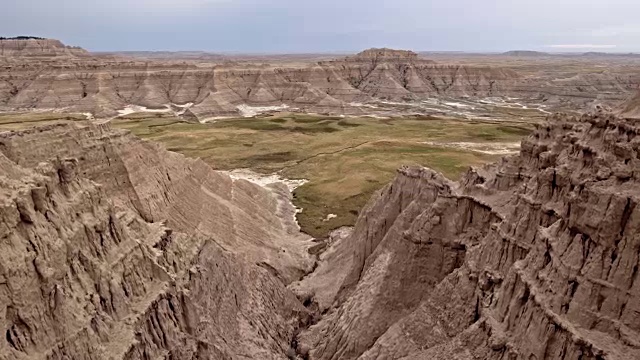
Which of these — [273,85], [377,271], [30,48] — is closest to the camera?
[377,271]

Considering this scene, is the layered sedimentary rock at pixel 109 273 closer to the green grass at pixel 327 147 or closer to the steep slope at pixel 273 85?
the green grass at pixel 327 147

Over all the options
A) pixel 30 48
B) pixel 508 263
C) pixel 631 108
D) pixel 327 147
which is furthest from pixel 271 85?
pixel 631 108

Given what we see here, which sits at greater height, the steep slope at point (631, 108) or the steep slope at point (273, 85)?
the steep slope at point (631, 108)

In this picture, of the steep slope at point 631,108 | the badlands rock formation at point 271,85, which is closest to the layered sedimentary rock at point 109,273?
the steep slope at point 631,108

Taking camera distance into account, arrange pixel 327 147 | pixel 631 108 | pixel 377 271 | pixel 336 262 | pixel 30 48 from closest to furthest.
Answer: pixel 631 108 → pixel 377 271 → pixel 336 262 → pixel 327 147 → pixel 30 48

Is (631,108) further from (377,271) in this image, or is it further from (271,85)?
(271,85)

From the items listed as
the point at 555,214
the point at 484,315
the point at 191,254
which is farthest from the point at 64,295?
the point at 555,214

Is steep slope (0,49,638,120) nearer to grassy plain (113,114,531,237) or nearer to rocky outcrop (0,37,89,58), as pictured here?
grassy plain (113,114,531,237)

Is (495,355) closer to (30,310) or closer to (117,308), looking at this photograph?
(117,308)
